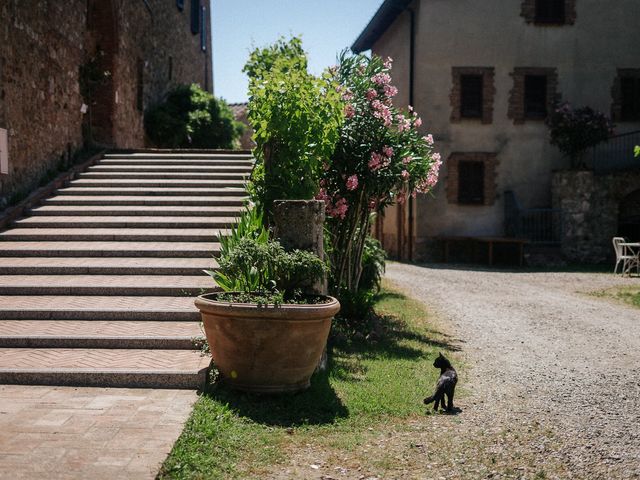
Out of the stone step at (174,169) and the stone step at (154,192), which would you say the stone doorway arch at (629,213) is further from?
the stone step at (154,192)

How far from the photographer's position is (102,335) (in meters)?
5.77

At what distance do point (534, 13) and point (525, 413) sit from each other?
16695 millimetres

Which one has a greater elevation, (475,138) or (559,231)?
(475,138)

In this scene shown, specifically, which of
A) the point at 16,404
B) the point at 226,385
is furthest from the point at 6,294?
the point at 226,385

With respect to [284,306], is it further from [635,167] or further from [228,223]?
[635,167]

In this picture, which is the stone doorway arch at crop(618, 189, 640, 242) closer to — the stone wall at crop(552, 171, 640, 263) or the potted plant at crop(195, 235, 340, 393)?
the stone wall at crop(552, 171, 640, 263)

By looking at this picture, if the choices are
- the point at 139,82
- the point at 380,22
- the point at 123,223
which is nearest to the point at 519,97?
the point at 380,22

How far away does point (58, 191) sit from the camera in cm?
1044

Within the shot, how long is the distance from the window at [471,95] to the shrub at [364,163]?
1086 centimetres

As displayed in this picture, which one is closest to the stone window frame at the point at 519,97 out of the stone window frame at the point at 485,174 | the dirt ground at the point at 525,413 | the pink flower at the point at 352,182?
the stone window frame at the point at 485,174

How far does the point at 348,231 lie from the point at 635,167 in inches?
534

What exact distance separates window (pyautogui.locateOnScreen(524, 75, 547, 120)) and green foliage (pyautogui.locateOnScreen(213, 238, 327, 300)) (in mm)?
15601

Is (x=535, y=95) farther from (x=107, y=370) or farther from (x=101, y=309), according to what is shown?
(x=107, y=370)

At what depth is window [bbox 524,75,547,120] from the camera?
1911 cm
